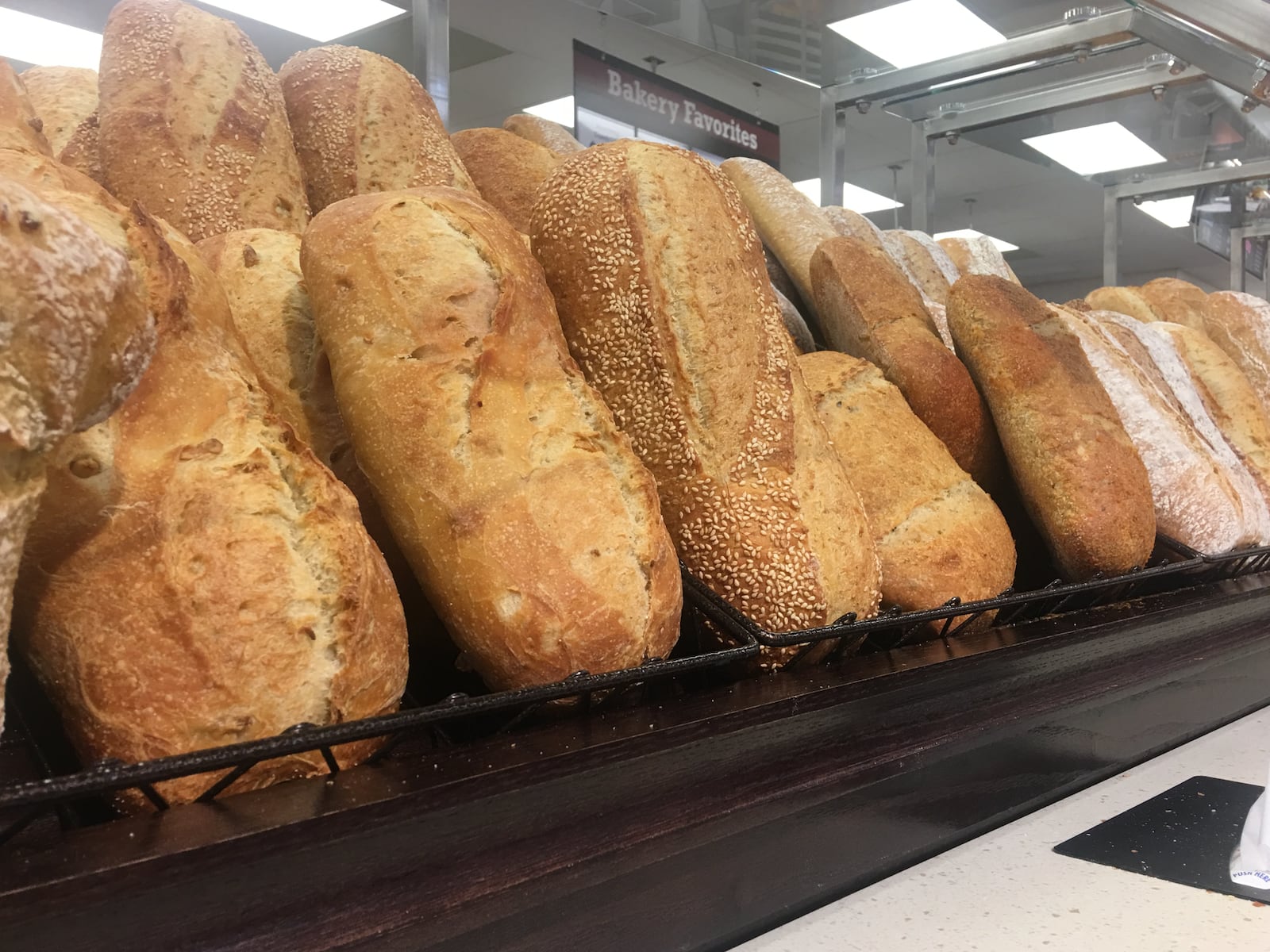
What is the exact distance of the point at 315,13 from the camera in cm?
326

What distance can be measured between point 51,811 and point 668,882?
1.42 ft

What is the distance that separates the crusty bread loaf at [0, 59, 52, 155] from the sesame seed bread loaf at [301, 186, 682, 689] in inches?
9.0

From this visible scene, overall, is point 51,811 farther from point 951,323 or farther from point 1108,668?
point 951,323

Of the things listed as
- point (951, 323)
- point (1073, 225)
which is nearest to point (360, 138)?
point (951, 323)

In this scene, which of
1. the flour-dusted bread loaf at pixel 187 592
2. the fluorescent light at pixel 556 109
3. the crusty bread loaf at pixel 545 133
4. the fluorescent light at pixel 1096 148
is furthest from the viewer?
the fluorescent light at pixel 556 109

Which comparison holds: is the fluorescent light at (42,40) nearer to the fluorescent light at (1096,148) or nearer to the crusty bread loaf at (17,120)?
the crusty bread loaf at (17,120)

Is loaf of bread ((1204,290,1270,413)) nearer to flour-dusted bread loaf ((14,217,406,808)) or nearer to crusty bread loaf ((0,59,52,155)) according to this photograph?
flour-dusted bread loaf ((14,217,406,808))

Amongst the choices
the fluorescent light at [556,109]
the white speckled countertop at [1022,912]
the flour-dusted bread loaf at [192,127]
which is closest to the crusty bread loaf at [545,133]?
the flour-dusted bread loaf at [192,127]

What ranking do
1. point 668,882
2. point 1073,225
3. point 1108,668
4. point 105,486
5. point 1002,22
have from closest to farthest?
point 105,486
point 668,882
point 1108,668
point 1002,22
point 1073,225

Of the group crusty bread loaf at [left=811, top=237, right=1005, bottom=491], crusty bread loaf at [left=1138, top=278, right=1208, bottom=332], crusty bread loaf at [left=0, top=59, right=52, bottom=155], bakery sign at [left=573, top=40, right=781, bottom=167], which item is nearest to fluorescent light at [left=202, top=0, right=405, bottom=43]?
bakery sign at [left=573, top=40, right=781, bottom=167]

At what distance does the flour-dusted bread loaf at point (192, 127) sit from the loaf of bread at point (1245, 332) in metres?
1.94

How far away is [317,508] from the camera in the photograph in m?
0.71

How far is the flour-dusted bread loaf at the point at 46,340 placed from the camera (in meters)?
0.46

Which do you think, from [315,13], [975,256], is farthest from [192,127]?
[315,13]
